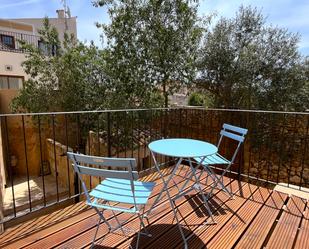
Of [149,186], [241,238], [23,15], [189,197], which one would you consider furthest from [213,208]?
[23,15]

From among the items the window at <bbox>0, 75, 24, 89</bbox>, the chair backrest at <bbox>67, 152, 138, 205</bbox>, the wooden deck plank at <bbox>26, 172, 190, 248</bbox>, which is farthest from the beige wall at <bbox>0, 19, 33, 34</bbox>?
the chair backrest at <bbox>67, 152, 138, 205</bbox>

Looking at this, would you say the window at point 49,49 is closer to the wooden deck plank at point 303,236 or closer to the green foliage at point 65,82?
the green foliage at point 65,82

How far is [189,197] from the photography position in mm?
2709

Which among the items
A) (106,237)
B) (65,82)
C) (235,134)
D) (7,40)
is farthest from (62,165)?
(7,40)

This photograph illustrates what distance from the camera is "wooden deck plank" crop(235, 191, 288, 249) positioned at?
6.27ft

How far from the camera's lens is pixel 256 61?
245 inches

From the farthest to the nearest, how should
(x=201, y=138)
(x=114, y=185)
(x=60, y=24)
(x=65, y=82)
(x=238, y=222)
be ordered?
(x=60, y=24) < (x=65, y=82) < (x=201, y=138) < (x=238, y=222) < (x=114, y=185)

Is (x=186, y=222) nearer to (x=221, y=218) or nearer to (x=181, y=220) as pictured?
(x=181, y=220)

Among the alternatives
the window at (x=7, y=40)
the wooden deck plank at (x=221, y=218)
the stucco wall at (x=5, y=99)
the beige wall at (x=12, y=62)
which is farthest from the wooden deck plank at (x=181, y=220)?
the window at (x=7, y=40)

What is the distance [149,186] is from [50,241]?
3.14ft

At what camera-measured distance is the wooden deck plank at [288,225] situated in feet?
6.26

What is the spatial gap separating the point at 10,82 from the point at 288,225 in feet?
42.0

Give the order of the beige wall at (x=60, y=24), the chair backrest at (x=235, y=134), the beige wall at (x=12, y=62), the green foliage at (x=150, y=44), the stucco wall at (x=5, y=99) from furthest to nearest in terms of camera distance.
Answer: the beige wall at (x=60, y=24)
the beige wall at (x=12, y=62)
the stucco wall at (x=5, y=99)
the green foliage at (x=150, y=44)
the chair backrest at (x=235, y=134)

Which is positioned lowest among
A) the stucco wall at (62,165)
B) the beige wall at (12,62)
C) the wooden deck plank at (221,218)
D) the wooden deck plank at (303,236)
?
the stucco wall at (62,165)
